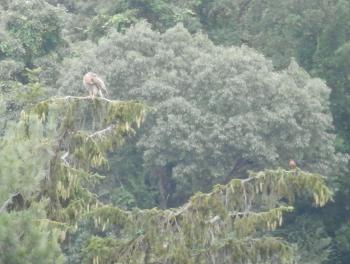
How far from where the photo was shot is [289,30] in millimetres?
25844

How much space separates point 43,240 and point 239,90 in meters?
13.8

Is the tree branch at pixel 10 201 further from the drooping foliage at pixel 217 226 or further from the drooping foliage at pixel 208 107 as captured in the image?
the drooping foliage at pixel 208 107

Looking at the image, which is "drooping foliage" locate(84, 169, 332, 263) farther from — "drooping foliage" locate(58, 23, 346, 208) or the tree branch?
"drooping foliage" locate(58, 23, 346, 208)

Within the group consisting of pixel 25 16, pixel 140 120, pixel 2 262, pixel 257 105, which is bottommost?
pixel 2 262

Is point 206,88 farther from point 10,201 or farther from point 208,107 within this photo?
point 10,201

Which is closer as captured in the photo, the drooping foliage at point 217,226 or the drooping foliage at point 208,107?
the drooping foliage at point 217,226

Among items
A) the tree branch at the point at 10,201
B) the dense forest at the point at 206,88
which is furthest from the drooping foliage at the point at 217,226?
the dense forest at the point at 206,88

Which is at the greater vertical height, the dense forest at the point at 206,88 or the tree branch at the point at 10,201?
the dense forest at the point at 206,88

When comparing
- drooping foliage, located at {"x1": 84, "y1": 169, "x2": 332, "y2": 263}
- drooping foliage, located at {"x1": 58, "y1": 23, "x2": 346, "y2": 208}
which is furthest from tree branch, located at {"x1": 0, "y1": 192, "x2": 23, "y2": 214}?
drooping foliage, located at {"x1": 58, "y1": 23, "x2": 346, "y2": 208}

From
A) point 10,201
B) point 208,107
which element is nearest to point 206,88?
point 208,107

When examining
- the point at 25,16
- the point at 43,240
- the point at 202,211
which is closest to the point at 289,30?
the point at 25,16

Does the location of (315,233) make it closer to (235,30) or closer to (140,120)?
(235,30)

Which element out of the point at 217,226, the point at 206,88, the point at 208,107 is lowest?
the point at 217,226

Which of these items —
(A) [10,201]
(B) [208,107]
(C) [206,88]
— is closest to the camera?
(A) [10,201]
